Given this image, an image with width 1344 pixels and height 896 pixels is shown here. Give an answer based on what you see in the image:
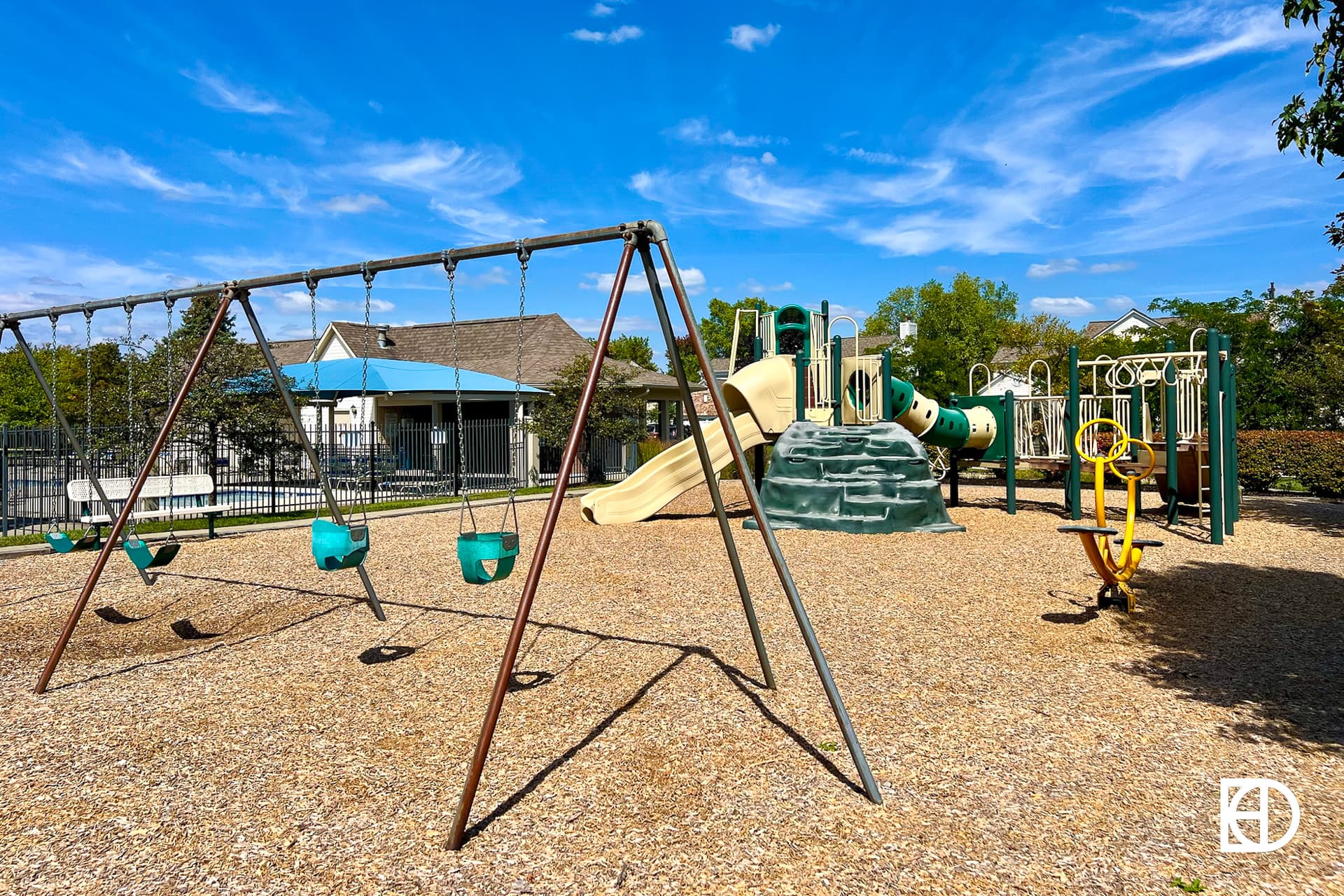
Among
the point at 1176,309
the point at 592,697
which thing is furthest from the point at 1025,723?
the point at 1176,309

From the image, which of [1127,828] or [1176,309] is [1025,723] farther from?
[1176,309]

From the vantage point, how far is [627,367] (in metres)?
22.3

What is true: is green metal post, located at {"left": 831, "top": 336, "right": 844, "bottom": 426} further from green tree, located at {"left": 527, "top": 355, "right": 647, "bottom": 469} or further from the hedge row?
the hedge row

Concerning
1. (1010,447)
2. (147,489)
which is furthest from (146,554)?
(1010,447)

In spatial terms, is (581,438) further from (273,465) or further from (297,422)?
(273,465)

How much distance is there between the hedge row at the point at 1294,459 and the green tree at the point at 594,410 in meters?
13.6

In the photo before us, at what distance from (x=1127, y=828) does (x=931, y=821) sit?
75 centimetres

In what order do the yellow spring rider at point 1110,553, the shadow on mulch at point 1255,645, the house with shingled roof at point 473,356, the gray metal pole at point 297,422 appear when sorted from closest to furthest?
the shadow on mulch at point 1255,645
the gray metal pole at point 297,422
the yellow spring rider at point 1110,553
the house with shingled roof at point 473,356

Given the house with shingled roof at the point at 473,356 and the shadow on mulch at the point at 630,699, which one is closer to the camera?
the shadow on mulch at the point at 630,699

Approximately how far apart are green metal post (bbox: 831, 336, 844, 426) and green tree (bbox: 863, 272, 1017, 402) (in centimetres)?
2620

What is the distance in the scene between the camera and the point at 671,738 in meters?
4.22

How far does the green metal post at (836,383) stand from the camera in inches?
482

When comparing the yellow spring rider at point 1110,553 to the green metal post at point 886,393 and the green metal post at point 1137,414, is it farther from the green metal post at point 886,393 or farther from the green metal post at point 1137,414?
the green metal post at point 1137,414

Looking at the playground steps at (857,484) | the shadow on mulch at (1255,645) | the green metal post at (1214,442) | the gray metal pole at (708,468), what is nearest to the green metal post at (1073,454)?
the green metal post at (1214,442)
